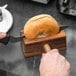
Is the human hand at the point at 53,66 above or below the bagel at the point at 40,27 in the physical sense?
below

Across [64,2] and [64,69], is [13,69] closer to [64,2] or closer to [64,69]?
[64,69]

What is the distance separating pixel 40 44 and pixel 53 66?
5.2 inches

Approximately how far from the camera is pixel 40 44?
0.92 m

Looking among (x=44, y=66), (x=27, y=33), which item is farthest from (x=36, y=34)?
(x=44, y=66)

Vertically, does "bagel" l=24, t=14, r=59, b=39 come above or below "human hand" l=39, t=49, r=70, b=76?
above

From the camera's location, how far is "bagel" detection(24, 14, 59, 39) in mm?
898

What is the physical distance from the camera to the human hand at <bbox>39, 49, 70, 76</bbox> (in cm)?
80

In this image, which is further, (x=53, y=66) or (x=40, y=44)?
(x=40, y=44)

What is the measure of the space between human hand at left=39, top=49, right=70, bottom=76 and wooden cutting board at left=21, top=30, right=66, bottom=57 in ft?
0.29

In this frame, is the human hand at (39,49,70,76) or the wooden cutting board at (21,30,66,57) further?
the wooden cutting board at (21,30,66,57)

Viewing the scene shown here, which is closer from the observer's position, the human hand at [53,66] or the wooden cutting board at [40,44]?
the human hand at [53,66]

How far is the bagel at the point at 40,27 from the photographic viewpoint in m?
0.90

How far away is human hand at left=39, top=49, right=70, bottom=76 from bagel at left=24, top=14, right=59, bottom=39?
96mm

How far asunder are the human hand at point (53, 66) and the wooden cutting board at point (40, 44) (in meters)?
0.09
